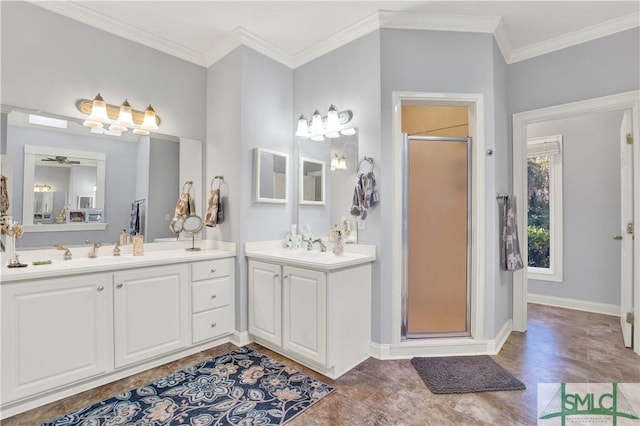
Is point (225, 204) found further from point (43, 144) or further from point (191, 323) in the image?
point (43, 144)

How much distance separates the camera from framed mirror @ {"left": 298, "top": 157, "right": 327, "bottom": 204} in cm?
303

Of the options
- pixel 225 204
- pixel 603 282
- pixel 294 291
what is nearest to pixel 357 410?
pixel 294 291

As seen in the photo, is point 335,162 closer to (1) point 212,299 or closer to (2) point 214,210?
(2) point 214,210

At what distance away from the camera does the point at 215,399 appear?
195 centimetres

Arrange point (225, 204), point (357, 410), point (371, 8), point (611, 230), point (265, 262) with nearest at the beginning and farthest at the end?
point (357, 410) < point (371, 8) < point (265, 262) < point (225, 204) < point (611, 230)

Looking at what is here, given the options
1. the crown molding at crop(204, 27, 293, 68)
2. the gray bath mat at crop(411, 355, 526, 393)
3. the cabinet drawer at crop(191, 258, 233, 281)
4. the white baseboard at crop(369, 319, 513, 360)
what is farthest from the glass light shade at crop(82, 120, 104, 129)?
the gray bath mat at crop(411, 355, 526, 393)

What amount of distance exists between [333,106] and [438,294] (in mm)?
1941

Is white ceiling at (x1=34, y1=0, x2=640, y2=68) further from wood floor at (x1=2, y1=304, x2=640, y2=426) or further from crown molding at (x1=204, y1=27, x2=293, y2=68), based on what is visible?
wood floor at (x1=2, y1=304, x2=640, y2=426)

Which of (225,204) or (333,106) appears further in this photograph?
(225,204)

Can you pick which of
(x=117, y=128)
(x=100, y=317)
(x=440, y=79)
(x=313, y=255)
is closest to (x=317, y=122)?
(x=440, y=79)

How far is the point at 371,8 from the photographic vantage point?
2.47 m

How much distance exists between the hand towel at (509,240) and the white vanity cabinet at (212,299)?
2.51m

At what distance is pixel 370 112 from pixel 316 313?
1.71 meters

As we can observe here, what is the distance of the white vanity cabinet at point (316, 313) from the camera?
2.17 meters
